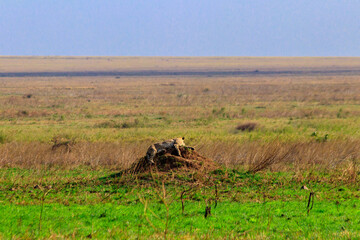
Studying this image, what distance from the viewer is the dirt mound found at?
46.1 ft

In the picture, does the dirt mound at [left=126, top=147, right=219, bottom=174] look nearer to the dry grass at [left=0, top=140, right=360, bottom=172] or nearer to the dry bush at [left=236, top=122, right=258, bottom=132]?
the dry grass at [left=0, top=140, right=360, bottom=172]

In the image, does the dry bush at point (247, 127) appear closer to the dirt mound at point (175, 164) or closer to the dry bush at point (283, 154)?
the dry bush at point (283, 154)

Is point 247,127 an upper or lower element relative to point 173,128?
upper

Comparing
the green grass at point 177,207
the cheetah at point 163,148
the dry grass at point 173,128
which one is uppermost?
the cheetah at point 163,148

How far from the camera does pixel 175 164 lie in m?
14.1

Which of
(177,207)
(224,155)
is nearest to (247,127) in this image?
(224,155)

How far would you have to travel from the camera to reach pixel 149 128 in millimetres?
28734

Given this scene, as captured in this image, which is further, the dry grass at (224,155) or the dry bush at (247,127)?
the dry bush at (247,127)

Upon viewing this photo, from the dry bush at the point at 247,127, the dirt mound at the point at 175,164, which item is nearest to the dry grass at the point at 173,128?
the dry bush at the point at 247,127

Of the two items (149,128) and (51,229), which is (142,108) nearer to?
A: (149,128)

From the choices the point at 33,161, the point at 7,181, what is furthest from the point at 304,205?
the point at 33,161

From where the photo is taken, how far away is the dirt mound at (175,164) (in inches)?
553

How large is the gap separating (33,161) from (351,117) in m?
22.6

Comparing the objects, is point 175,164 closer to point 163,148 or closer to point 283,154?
point 163,148
